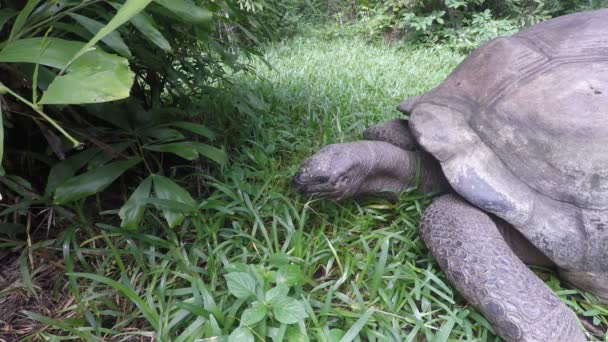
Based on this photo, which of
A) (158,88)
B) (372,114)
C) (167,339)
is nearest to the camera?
(167,339)

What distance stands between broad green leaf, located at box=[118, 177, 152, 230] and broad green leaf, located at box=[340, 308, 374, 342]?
760mm

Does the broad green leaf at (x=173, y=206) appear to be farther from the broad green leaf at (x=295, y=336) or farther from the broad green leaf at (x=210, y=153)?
the broad green leaf at (x=295, y=336)

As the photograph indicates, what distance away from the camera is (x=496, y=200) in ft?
4.60

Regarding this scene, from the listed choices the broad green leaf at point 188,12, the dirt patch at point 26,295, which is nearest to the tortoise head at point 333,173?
the broad green leaf at point 188,12

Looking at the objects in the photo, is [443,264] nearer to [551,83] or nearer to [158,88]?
[551,83]

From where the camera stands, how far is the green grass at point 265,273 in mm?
1165

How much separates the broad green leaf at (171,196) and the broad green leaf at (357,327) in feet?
2.19

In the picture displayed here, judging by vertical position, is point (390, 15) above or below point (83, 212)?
below

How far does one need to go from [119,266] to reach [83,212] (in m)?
0.32

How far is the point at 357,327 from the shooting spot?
1147 mm

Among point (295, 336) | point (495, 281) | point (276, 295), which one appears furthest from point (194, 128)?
point (495, 281)

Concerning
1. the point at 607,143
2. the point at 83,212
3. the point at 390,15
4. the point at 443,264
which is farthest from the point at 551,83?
the point at 390,15

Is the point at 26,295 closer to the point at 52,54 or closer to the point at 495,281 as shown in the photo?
the point at 52,54

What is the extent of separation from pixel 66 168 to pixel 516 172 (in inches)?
64.8
